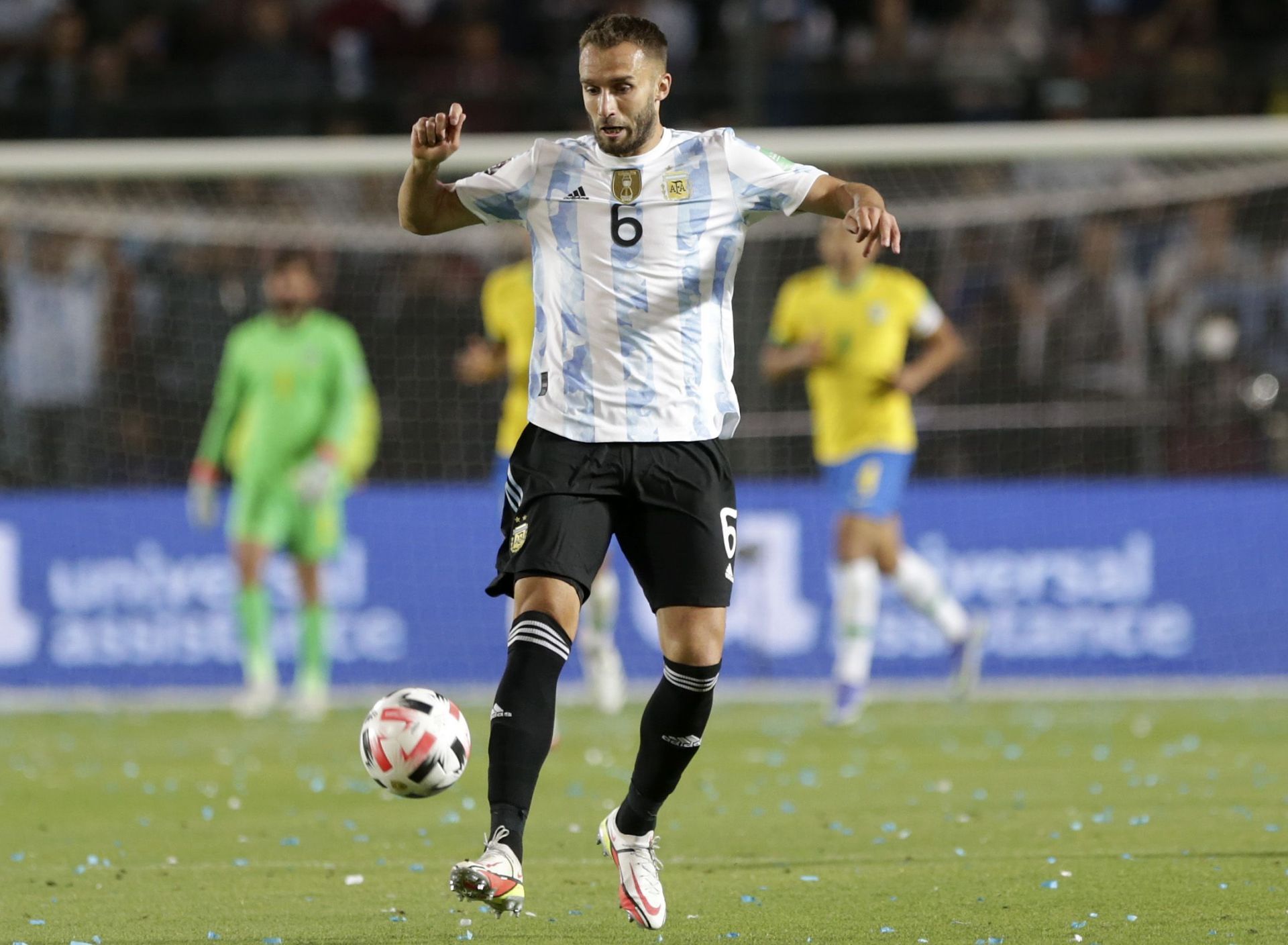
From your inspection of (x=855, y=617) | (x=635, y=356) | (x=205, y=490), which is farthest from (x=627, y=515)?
(x=205, y=490)

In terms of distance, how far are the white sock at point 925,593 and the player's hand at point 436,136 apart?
590 cm

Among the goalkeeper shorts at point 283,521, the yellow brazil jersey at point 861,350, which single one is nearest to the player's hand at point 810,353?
the yellow brazil jersey at point 861,350

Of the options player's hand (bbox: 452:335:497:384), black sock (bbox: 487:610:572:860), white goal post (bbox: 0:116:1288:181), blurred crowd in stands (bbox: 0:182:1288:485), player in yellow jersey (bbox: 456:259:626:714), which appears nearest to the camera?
black sock (bbox: 487:610:572:860)

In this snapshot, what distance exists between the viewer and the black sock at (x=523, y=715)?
4395mm

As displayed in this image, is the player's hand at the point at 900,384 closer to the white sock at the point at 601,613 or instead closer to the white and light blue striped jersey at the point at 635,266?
the white sock at the point at 601,613

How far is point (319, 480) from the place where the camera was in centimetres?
1083

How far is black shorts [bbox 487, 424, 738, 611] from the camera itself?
15.2 ft

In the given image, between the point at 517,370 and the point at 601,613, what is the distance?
4.91 ft

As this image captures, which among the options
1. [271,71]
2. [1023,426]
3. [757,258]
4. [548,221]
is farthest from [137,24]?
[548,221]

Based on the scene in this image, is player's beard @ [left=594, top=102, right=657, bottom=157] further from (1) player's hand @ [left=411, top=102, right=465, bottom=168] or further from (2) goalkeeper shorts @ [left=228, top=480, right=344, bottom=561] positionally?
(2) goalkeeper shorts @ [left=228, top=480, right=344, bottom=561]

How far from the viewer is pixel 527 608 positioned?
458 cm

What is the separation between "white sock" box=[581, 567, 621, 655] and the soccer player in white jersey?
200 inches

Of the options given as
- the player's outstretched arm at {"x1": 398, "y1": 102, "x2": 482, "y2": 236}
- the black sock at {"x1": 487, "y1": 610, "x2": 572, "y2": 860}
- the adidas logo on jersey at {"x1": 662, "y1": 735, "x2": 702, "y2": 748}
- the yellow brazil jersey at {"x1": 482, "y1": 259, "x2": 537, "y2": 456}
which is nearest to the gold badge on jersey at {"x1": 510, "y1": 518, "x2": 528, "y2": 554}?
the black sock at {"x1": 487, "y1": 610, "x2": 572, "y2": 860}

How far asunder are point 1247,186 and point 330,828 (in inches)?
323
